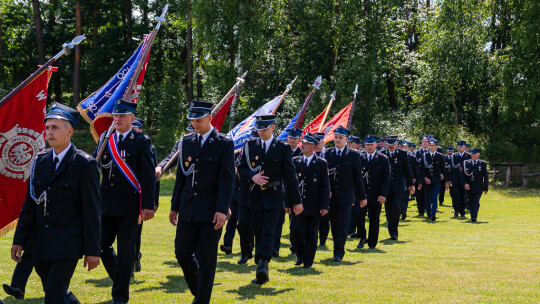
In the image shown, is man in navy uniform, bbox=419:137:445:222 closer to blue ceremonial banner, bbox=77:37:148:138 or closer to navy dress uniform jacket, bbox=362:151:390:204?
navy dress uniform jacket, bbox=362:151:390:204

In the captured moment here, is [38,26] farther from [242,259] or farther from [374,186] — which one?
[242,259]

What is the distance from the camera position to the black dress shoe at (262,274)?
857 cm

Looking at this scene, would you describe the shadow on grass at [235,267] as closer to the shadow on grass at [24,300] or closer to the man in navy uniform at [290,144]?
the man in navy uniform at [290,144]

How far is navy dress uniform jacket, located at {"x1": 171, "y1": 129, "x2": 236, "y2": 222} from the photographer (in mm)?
6879

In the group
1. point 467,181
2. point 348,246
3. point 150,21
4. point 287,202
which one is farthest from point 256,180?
point 150,21

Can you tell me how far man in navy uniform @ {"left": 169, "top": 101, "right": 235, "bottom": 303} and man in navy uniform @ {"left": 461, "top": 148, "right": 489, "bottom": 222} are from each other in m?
14.3

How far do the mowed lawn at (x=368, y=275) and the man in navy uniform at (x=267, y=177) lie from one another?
79cm

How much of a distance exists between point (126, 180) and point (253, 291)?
217cm

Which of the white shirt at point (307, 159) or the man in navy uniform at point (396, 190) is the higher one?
the white shirt at point (307, 159)

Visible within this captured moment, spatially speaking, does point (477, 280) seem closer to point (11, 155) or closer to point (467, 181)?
point (11, 155)

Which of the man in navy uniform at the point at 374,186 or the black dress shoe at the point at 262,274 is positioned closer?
the black dress shoe at the point at 262,274

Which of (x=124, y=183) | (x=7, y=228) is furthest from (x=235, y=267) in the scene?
(x=7, y=228)

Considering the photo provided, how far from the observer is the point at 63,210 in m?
5.38

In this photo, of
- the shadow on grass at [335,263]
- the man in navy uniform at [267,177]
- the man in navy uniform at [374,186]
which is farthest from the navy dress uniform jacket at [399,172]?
the man in navy uniform at [267,177]
